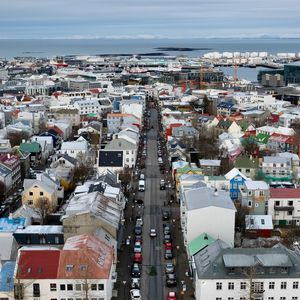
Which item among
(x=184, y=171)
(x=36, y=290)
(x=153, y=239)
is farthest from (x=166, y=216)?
(x=36, y=290)

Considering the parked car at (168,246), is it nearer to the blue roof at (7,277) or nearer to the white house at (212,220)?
the white house at (212,220)

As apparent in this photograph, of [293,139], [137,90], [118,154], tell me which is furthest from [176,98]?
[118,154]

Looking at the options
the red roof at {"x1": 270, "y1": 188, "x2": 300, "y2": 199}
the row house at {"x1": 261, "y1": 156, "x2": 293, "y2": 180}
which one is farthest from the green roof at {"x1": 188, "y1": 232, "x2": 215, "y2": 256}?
the row house at {"x1": 261, "y1": 156, "x2": 293, "y2": 180}

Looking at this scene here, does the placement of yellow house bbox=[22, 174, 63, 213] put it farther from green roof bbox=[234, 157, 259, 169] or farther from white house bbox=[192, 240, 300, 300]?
white house bbox=[192, 240, 300, 300]

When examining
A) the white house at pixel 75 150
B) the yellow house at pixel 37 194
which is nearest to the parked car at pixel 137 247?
the yellow house at pixel 37 194

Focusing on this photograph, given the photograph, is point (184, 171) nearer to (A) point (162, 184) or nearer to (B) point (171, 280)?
(A) point (162, 184)

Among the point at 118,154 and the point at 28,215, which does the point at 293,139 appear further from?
the point at 28,215

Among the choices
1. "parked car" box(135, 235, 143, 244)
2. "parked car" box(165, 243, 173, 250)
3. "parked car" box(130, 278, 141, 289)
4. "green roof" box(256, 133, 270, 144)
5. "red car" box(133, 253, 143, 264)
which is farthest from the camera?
"green roof" box(256, 133, 270, 144)
